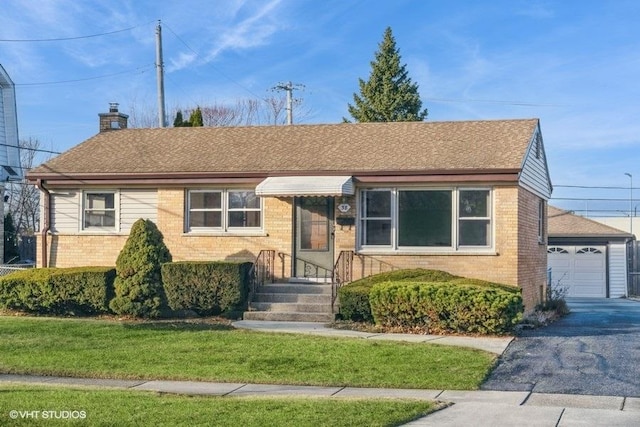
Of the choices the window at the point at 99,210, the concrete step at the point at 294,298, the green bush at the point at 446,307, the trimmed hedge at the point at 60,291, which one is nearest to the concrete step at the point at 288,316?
the concrete step at the point at 294,298

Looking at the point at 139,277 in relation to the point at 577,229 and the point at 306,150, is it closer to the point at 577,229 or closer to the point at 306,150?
the point at 306,150

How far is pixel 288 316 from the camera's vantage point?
674 inches

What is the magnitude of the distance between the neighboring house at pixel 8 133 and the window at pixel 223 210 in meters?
11.8

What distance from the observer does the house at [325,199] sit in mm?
18172

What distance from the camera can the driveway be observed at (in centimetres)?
1046

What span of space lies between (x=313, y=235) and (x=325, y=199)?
907 mm

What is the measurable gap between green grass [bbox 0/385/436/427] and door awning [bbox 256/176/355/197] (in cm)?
866

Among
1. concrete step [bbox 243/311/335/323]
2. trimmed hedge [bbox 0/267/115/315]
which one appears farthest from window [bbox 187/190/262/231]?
concrete step [bbox 243/311/335/323]

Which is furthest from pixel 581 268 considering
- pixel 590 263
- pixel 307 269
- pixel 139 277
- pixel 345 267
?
pixel 139 277

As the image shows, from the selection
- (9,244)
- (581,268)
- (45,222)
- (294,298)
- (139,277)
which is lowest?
(294,298)

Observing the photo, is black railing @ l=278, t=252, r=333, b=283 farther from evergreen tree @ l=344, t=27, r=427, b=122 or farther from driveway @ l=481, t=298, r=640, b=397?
evergreen tree @ l=344, t=27, r=427, b=122

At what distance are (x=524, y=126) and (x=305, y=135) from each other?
18.7 feet

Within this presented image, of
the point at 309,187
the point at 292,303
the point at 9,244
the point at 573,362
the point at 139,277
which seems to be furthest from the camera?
the point at 9,244

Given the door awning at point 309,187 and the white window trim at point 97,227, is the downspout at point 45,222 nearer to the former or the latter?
the white window trim at point 97,227
